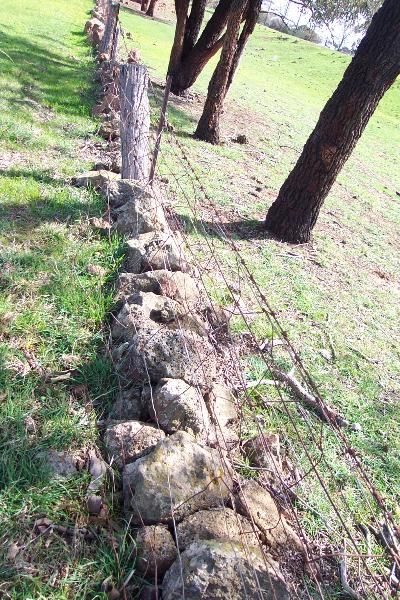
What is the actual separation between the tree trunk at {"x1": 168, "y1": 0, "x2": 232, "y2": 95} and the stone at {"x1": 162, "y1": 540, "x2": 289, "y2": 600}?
990cm

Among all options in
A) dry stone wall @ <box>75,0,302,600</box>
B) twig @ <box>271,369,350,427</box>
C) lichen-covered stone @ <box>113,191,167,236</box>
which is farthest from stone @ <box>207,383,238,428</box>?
lichen-covered stone @ <box>113,191,167,236</box>

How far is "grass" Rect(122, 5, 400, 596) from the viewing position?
10.0 feet

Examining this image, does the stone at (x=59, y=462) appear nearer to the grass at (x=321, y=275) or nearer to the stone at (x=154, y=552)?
the stone at (x=154, y=552)

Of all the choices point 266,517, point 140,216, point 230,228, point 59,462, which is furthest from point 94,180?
point 266,517

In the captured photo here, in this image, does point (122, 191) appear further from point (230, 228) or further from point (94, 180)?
point (230, 228)

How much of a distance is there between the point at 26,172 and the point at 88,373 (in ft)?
10.2

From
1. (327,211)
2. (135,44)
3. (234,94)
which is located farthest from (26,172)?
(135,44)

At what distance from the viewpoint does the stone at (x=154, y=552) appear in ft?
6.23

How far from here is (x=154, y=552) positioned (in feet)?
6.27

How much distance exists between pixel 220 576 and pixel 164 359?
1200mm

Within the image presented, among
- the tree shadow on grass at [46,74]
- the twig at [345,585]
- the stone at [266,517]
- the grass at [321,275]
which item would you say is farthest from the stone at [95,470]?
the tree shadow on grass at [46,74]

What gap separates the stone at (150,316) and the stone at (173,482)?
2.97 feet

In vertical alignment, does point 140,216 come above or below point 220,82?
below

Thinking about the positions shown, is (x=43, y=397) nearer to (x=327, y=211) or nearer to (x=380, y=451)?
(x=380, y=451)
